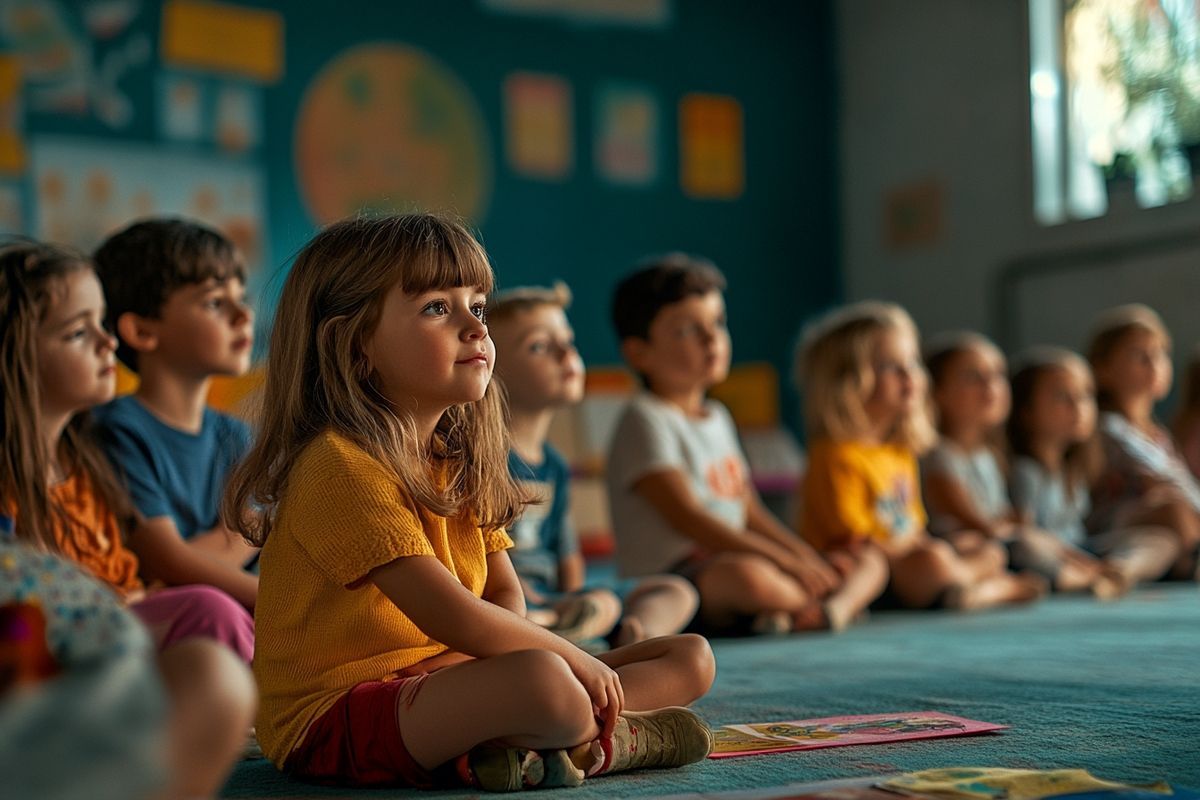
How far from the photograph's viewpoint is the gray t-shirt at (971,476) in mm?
3191

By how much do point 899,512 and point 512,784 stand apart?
190 centimetres

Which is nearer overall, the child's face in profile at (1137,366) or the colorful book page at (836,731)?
the colorful book page at (836,731)

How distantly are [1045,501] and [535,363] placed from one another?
5.69 feet

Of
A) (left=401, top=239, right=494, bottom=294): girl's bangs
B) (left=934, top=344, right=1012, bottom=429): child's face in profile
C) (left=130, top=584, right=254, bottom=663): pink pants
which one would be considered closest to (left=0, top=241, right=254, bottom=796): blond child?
(left=130, top=584, right=254, bottom=663): pink pants

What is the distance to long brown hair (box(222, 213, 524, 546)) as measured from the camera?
1.17 m

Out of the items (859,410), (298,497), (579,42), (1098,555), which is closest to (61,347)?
(298,497)

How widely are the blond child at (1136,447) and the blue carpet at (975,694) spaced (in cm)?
80

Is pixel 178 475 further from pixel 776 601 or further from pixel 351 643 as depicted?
pixel 776 601

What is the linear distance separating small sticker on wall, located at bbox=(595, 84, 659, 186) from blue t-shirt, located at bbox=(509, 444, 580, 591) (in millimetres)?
2695

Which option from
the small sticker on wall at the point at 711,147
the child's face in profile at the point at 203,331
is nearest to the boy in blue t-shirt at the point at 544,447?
the child's face in profile at the point at 203,331

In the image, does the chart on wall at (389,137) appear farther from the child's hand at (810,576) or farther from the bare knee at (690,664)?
the bare knee at (690,664)

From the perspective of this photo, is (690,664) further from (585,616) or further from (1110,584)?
(1110,584)

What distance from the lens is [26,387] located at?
1.60m

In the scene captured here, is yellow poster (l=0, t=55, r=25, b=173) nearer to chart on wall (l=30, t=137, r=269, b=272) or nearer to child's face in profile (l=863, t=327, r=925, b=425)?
chart on wall (l=30, t=137, r=269, b=272)
